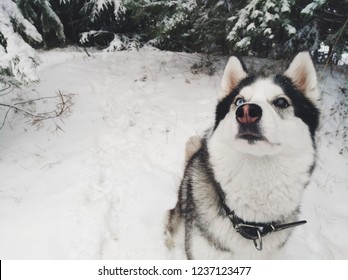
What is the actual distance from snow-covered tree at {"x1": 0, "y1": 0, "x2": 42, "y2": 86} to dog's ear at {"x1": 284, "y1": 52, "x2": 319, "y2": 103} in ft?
8.88

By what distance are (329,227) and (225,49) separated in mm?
4384

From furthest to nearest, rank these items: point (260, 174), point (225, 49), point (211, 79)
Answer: point (225, 49)
point (211, 79)
point (260, 174)

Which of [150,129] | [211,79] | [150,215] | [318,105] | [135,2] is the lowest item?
[150,215]

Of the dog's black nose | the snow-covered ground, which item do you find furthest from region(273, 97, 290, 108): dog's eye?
the snow-covered ground

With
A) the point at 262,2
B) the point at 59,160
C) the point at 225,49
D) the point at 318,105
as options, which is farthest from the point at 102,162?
the point at 225,49

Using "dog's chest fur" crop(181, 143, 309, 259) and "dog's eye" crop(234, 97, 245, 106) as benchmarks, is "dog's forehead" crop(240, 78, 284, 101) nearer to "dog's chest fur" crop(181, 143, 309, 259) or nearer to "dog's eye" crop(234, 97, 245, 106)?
"dog's eye" crop(234, 97, 245, 106)

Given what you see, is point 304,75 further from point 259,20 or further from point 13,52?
point 13,52

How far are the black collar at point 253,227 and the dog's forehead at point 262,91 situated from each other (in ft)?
2.33

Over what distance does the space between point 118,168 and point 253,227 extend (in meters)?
2.28

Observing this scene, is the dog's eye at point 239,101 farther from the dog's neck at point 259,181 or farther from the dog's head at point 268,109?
the dog's neck at point 259,181

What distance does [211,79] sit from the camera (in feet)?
19.9

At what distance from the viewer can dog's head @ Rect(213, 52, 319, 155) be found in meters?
1.89
